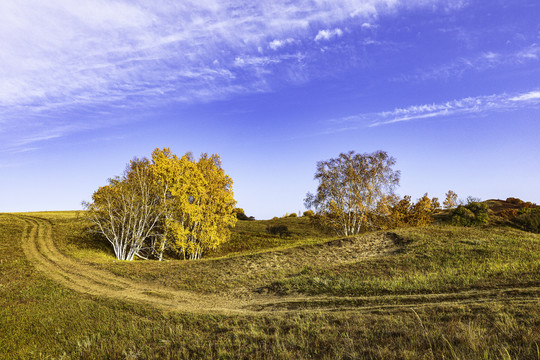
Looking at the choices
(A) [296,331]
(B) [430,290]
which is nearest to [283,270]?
(B) [430,290]

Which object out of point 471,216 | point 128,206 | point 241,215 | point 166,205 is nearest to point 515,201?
point 471,216

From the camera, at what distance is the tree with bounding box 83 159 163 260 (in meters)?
31.5

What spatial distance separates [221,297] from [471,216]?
48090 mm

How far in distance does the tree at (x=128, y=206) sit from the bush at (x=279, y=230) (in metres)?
23.3

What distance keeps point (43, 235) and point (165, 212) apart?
1653 centimetres

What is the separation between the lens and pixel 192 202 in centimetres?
3641

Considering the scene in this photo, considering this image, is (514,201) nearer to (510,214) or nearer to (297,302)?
(510,214)

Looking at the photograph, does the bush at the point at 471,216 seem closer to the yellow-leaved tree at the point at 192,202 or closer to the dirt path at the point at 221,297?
the yellow-leaved tree at the point at 192,202

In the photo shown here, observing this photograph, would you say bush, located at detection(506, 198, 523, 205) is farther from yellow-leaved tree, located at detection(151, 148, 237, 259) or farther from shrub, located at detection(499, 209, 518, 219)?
yellow-leaved tree, located at detection(151, 148, 237, 259)

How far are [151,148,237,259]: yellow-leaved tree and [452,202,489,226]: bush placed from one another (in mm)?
37654

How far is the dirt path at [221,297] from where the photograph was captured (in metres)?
11.5

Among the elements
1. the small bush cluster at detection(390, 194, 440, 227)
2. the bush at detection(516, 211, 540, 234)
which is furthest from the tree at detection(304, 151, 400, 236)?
the bush at detection(516, 211, 540, 234)

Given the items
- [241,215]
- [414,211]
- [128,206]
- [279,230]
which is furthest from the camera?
[241,215]

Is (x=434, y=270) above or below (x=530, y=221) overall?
below
